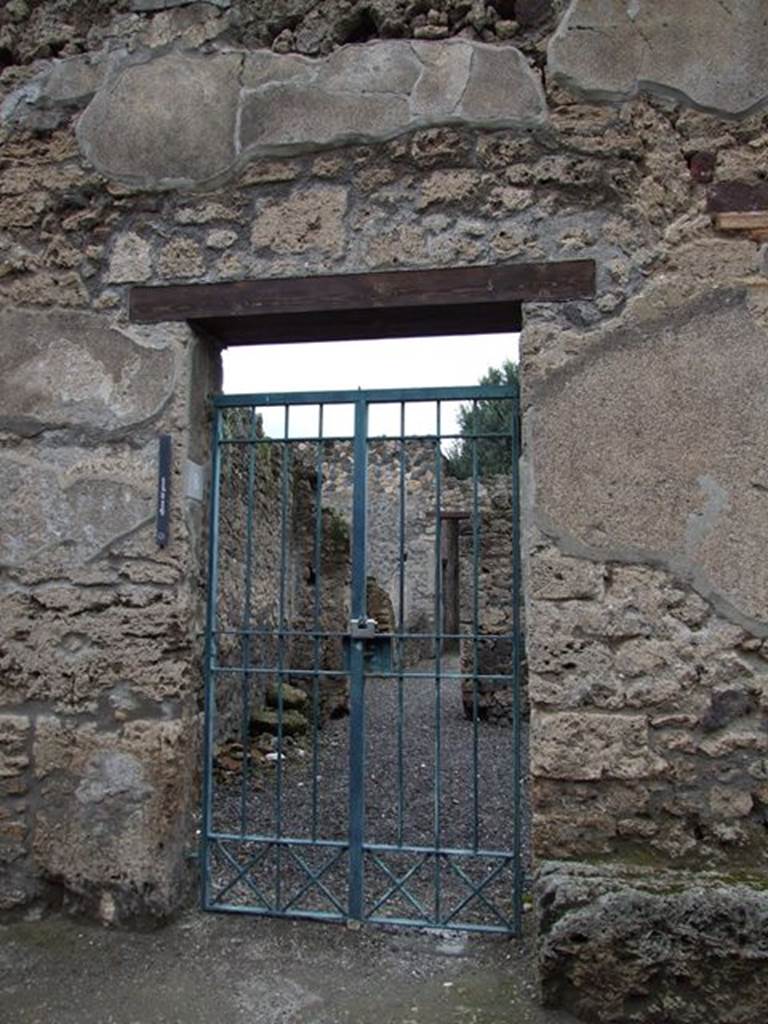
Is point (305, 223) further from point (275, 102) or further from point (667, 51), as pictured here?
point (667, 51)

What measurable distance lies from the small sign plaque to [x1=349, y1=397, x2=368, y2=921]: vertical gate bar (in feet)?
2.32

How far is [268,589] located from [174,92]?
202 inches

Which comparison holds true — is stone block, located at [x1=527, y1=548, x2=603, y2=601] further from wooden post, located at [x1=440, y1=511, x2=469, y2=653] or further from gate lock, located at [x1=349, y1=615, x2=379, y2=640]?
wooden post, located at [x1=440, y1=511, x2=469, y2=653]

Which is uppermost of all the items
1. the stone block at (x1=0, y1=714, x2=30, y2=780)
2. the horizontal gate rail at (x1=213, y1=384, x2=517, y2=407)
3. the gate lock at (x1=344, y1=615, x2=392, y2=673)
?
the horizontal gate rail at (x1=213, y1=384, x2=517, y2=407)

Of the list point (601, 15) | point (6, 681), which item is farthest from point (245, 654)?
point (601, 15)

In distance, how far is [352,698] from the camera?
3396 mm

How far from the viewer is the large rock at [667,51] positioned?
3211 mm

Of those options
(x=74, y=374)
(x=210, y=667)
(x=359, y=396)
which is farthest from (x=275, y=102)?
(x=210, y=667)

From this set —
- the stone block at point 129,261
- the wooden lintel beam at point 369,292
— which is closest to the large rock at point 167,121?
the stone block at point 129,261

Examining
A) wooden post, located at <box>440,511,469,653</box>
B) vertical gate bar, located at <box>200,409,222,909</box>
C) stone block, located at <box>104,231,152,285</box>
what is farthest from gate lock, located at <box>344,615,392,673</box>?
wooden post, located at <box>440,511,469,653</box>

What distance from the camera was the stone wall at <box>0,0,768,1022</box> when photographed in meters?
3.01

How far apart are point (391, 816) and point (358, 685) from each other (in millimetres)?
2074

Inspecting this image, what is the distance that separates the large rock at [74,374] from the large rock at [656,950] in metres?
2.31

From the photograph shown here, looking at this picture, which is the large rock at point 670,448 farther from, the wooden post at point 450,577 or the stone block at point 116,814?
the wooden post at point 450,577
